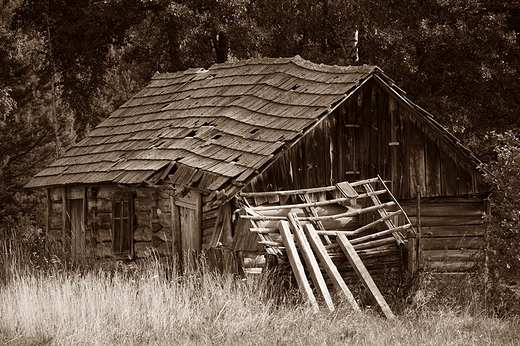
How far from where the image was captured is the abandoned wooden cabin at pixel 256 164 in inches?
646

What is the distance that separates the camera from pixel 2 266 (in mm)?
17203

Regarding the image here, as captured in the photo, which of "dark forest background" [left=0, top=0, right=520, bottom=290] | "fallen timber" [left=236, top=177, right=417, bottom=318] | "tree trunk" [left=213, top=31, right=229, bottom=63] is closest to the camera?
"fallen timber" [left=236, top=177, right=417, bottom=318]

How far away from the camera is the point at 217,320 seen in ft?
39.9

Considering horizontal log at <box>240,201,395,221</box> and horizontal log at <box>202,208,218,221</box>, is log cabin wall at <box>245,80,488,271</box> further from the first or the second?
horizontal log at <box>202,208,218,221</box>

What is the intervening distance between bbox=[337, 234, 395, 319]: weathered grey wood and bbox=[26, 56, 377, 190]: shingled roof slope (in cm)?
199

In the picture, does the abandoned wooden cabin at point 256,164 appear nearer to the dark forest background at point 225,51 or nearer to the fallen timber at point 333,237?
the fallen timber at point 333,237

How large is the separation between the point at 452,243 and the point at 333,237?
16.4ft

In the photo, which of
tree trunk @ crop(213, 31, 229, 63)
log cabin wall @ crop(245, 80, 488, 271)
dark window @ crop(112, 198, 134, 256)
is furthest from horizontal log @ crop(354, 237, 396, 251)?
tree trunk @ crop(213, 31, 229, 63)

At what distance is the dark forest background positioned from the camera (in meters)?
24.6

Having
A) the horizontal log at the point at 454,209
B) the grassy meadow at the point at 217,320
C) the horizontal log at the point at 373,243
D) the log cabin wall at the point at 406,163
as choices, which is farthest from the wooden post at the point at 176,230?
the horizontal log at the point at 454,209

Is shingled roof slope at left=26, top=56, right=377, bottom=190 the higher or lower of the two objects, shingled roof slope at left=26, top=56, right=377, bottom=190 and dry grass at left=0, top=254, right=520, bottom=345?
the higher

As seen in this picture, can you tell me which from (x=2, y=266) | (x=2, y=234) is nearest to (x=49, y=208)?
(x=2, y=234)

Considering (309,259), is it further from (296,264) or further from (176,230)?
(176,230)

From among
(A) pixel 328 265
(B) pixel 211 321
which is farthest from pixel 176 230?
(B) pixel 211 321
